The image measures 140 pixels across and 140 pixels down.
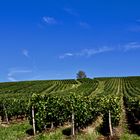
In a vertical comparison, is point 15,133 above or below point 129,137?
above

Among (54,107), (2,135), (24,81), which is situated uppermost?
(24,81)

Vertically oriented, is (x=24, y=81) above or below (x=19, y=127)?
above

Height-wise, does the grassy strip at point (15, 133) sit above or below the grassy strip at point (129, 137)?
above

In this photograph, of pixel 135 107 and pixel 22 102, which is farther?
pixel 22 102

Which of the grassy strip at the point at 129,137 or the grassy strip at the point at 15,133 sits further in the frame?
the grassy strip at the point at 15,133

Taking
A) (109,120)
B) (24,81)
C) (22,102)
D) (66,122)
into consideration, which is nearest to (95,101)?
(66,122)

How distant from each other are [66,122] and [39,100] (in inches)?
183

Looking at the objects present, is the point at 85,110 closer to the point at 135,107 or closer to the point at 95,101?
the point at 95,101

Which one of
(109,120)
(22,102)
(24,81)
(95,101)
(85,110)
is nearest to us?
(109,120)

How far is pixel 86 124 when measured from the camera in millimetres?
54844

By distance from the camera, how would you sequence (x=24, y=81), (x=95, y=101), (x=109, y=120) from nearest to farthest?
(x=109, y=120) < (x=95, y=101) < (x=24, y=81)

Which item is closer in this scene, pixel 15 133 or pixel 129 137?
pixel 129 137

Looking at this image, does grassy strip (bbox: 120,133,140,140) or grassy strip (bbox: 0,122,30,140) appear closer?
grassy strip (bbox: 120,133,140,140)

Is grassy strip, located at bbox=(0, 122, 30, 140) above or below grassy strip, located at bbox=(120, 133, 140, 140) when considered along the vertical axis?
above
